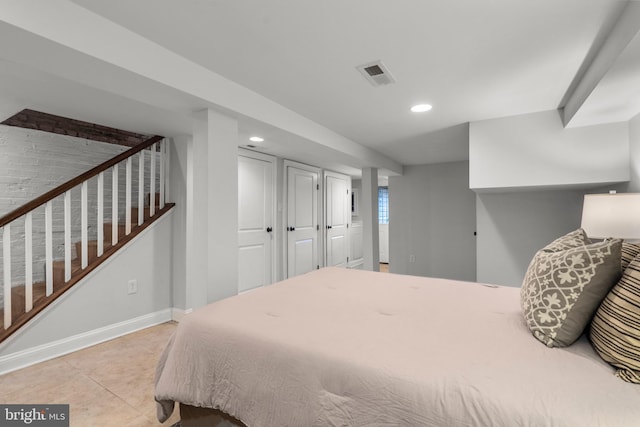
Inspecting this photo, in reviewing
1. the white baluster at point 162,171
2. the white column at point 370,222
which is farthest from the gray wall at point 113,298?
the white column at point 370,222

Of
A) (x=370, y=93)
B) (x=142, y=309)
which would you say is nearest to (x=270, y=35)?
(x=370, y=93)

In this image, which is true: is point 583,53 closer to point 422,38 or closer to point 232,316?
point 422,38

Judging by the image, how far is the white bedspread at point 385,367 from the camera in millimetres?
875

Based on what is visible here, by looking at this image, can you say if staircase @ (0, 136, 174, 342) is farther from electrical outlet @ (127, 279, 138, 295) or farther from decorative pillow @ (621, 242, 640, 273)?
decorative pillow @ (621, 242, 640, 273)

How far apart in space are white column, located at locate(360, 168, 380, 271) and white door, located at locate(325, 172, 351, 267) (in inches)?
52.8

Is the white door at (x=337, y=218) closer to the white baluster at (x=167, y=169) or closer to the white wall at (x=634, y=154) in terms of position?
the white baluster at (x=167, y=169)

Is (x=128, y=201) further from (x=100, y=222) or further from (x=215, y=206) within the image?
(x=215, y=206)

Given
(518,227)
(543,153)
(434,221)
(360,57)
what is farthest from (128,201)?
(434,221)

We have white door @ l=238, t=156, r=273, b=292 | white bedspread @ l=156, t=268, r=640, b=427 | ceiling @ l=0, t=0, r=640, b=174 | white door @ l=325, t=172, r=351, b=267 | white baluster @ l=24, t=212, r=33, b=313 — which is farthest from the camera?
white door @ l=325, t=172, r=351, b=267

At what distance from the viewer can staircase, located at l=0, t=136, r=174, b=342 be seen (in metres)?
2.42

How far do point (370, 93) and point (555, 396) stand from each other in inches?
82.8

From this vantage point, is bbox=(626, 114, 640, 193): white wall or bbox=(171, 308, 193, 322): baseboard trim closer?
bbox=(626, 114, 640, 193): white wall

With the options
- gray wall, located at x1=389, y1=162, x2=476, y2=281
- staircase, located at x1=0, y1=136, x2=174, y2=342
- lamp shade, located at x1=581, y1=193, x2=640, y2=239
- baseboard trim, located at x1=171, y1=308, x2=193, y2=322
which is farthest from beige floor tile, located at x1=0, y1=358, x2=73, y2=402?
gray wall, located at x1=389, y1=162, x2=476, y2=281

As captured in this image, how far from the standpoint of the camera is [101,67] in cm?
152
